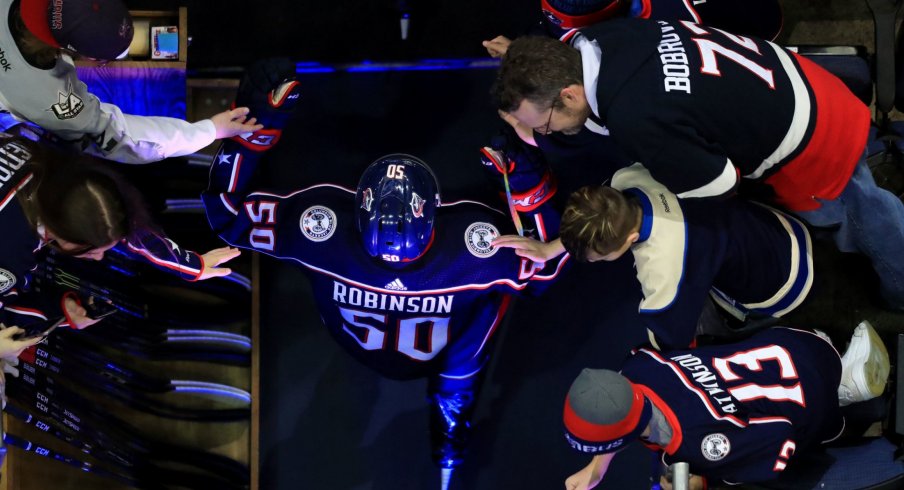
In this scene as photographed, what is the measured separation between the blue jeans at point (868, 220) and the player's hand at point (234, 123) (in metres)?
1.76

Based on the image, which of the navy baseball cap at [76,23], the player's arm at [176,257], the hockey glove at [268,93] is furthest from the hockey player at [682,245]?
the navy baseball cap at [76,23]

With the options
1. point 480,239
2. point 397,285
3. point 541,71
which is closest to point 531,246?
point 480,239

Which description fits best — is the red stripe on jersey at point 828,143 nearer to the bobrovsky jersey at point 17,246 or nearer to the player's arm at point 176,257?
the player's arm at point 176,257

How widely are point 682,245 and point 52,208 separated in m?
1.69

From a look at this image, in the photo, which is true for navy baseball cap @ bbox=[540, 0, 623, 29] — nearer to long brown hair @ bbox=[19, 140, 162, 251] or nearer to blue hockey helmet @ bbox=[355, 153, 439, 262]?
blue hockey helmet @ bbox=[355, 153, 439, 262]

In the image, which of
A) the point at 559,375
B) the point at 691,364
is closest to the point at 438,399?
the point at 559,375

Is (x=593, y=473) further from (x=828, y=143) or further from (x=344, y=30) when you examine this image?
(x=344, y=30)

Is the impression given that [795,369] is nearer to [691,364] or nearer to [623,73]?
[691,364]

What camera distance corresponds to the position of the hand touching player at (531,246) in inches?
116

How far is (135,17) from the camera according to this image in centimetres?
312

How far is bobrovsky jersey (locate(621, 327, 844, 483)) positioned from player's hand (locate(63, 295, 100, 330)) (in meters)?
1.67

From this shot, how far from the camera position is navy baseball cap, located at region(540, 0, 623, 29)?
2.82 m

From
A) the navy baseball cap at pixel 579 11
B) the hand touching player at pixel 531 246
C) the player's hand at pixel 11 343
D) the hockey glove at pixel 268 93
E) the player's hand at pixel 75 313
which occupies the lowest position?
the player's hand at pixel 75 313

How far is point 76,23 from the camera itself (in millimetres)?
2318
